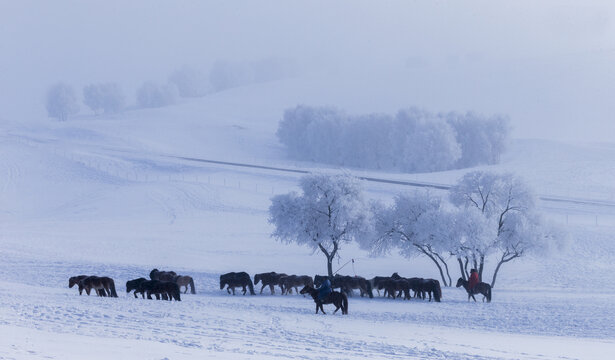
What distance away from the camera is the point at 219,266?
47.7 metres

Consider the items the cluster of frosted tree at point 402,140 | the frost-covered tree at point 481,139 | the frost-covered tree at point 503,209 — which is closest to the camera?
the frost-covered tree at point 503,209

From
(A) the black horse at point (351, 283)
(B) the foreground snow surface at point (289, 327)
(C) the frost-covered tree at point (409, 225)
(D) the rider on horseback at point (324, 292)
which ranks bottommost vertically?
(B) the foreground snow surface at point (289, 327)

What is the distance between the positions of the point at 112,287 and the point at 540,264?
3196cm

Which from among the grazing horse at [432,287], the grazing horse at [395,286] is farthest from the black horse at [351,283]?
the grazing horse at [432,287]

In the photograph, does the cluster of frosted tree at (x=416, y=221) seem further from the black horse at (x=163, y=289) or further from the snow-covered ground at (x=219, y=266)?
the black horse at (x=163, y=289)

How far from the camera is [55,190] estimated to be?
3204 inches

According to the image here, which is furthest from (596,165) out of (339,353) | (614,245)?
(339,353)

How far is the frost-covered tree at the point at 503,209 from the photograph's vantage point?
145 feet

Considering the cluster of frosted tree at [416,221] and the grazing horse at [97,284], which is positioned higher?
the cluster of frosted tree at [416,221]

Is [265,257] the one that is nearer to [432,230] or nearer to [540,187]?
[432,230]

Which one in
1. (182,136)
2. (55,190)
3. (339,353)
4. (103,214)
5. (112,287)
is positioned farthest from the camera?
(182,136)

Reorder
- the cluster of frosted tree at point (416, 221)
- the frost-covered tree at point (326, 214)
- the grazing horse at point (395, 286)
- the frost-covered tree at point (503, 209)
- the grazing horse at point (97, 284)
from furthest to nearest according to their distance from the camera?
the frost-covered tree at point (326, 214), the frost-covered tree at point (503, 209), the cluster of frosted tree at point (416, 221), the grazing horse at point (395, 286), the grazing horse at point (97, 284)

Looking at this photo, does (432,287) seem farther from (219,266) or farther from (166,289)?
(219,266)

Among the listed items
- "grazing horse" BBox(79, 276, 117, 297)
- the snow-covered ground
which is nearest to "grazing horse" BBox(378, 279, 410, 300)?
the snow-covered ground
